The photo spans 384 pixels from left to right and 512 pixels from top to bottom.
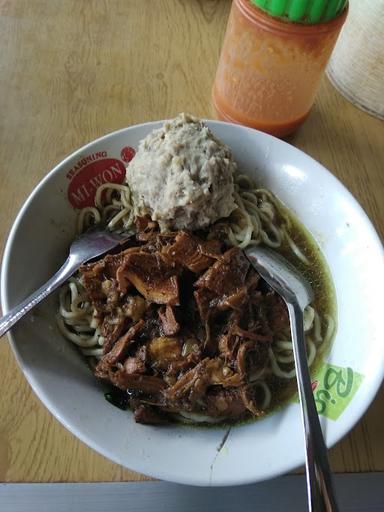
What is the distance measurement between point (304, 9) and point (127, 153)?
654 mm

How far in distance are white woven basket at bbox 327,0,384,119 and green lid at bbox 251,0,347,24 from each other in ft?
1.58

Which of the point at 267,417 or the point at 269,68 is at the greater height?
the point at 269,68

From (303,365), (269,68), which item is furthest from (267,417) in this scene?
(269,68)

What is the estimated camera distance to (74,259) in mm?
1236

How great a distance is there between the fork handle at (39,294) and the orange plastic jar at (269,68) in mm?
862

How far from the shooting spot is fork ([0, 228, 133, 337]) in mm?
1014

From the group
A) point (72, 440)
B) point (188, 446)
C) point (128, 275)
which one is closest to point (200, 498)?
point (188, 446)

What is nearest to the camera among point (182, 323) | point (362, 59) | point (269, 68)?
point (182, 323)

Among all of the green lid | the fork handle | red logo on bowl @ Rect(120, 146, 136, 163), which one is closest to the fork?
the fork handle

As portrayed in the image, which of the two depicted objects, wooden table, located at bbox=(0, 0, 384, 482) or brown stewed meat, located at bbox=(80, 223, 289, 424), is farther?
wooden table, located at bbox=(0, 0, 384, 482)

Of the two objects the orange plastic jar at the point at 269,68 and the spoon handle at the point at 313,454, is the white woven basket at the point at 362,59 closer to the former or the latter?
the orange plastic jar at the point at 269,68

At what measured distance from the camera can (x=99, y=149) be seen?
1347 millimetres

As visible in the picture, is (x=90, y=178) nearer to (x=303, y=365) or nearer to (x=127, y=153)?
(x=127, y=153)

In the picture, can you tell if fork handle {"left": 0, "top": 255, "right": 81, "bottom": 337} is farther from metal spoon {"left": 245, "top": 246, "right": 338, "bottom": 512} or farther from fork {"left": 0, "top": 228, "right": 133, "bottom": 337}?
metal spoon {"left": 245, "top": 246, "right": 338, "bottom": 512}
